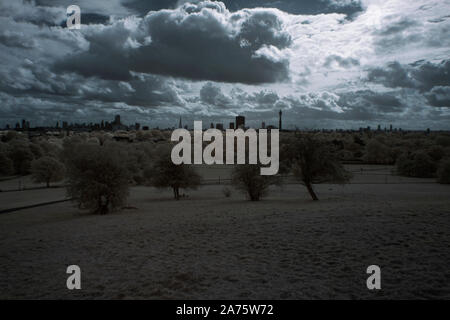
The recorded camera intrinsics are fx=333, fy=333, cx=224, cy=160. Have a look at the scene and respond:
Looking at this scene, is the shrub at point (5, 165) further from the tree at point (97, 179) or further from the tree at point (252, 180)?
the tree at point (252, 180)

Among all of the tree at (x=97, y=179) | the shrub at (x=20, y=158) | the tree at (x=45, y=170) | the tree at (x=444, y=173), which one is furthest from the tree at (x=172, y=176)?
the shrub at (x=20, y=158)

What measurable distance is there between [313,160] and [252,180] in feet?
20.6

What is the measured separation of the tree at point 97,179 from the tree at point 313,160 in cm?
1401

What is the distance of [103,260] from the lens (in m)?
11.4

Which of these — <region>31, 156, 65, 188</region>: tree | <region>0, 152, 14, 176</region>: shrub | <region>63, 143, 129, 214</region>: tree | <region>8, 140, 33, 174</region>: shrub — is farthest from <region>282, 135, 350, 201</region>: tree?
<region>8, 140, 33, 174</region>: shrub

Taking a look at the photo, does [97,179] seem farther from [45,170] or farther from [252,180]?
[45,170]

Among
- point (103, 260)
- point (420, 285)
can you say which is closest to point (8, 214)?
point (103, 260)

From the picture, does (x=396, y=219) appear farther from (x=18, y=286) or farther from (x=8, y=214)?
(x=8, y=214)

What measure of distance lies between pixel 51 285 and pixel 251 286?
221 inches

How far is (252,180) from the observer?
31.7m

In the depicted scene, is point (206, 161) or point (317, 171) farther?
point (206, 161)

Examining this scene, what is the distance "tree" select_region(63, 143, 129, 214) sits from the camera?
24.7 meters

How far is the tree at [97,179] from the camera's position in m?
24.7

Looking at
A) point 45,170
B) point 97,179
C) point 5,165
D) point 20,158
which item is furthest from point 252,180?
point 20,158
